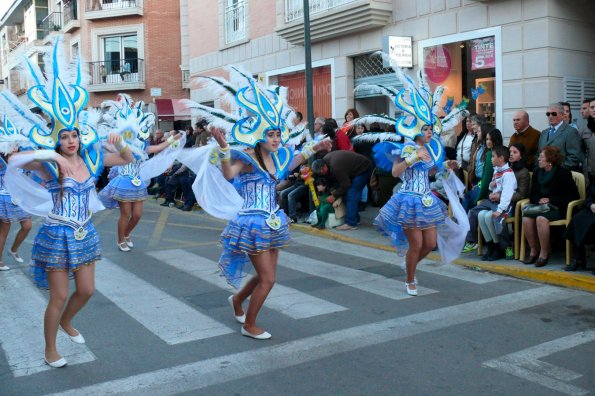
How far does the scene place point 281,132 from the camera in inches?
222

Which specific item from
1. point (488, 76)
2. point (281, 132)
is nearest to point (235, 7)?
point (488, 76)

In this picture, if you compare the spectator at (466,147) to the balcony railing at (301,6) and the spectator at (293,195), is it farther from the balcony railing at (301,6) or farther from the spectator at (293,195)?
the balcony railing at (301,6)

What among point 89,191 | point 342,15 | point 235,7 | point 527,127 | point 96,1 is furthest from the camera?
point 96,1

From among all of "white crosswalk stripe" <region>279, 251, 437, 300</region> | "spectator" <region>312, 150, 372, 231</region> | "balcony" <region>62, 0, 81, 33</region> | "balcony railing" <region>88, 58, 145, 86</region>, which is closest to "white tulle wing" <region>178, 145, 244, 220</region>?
"white crosswalk stripe" <region>279, 251, 437, 300</region>

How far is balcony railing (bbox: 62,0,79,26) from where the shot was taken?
32156 millimetres

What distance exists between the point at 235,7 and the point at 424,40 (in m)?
7.76

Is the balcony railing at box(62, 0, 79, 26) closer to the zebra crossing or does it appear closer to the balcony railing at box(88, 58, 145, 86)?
the balcony railing at box(88, 58, 145, 86)

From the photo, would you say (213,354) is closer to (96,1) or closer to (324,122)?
(324,122)

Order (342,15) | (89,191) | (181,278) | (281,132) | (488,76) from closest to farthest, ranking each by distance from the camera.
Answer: (89,191) < (281,132) < (181,278) < (488,76) < (342,15)

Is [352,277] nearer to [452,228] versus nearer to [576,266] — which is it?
[452,228]

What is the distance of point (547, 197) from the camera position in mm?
8047

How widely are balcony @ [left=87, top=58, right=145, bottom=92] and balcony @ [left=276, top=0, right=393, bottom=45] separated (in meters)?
16.5

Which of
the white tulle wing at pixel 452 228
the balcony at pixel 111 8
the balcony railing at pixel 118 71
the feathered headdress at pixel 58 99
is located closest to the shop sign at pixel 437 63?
the white tulle wing at pixel 452 228

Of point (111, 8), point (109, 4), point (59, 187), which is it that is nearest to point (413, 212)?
point (59, 187)
